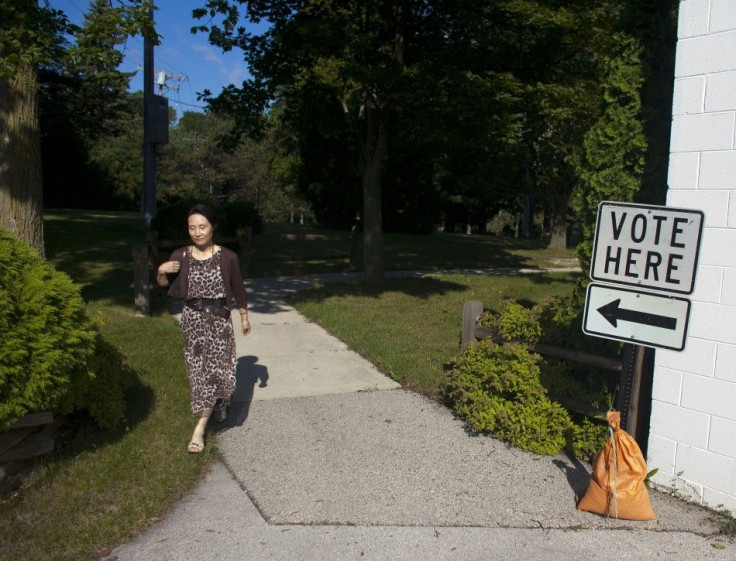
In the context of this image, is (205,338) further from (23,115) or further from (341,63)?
(341,63)

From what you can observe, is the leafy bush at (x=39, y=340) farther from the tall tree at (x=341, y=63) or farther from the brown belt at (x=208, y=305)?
the tall tree at (x=341, y=63)

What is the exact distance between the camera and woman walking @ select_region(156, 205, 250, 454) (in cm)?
526

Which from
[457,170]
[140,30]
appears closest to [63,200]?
[457,170]

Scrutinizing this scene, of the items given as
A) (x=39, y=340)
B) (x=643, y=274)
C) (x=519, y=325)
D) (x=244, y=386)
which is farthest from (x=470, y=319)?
(x=39, y=340)

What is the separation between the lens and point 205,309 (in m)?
5.28

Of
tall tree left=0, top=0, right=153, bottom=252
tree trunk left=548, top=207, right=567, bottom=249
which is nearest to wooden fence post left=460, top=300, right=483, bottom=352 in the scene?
tall tree left=0, top=0, right=153, bottom=252

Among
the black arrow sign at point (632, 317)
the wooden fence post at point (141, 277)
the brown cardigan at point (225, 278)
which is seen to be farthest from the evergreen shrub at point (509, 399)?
the wooden fence post at point (141, 277)

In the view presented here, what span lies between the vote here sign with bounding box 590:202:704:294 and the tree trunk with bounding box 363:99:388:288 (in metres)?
8.96

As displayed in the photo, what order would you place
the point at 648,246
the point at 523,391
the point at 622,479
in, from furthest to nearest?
1. the point at 523,391
2. the point at 622,479
3. the point at 648,246

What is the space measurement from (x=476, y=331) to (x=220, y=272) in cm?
254

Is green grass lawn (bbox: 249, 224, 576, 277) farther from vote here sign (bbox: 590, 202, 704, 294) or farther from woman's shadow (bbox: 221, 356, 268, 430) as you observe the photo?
vote here sign (bbox: 590, 202, 704, 294)

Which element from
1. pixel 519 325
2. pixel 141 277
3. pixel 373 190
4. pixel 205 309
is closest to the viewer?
pixel 205 309

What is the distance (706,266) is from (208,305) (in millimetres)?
3519

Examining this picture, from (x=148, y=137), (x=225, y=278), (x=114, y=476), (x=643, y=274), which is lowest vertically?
(x=114, y=476)
